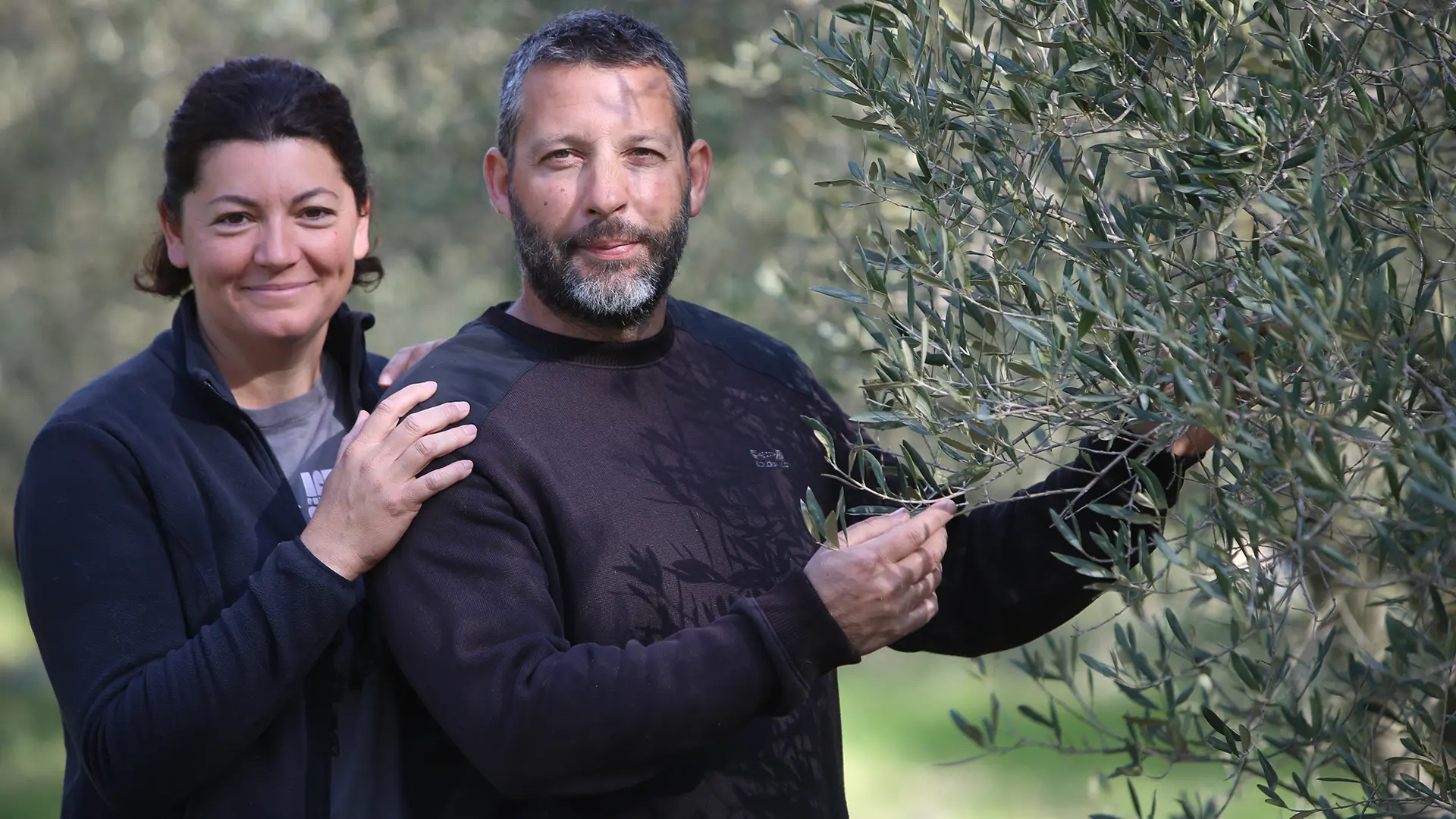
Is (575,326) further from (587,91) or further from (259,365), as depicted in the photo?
(259,365)

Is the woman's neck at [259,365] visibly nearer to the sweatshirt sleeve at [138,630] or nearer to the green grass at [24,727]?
the sweatshirt sleeve at [138,630]

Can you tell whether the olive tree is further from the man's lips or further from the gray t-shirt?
the gray t-shirt

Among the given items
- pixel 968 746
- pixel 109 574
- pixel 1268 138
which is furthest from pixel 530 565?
pixel 968 746

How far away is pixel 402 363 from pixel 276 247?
536mm

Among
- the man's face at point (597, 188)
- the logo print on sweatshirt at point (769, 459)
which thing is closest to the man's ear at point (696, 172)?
the man's face at point (597, 188)

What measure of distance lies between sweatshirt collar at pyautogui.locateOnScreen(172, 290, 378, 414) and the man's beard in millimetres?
594

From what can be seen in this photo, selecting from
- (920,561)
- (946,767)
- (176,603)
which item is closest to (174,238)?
(176,603)

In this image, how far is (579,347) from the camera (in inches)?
128

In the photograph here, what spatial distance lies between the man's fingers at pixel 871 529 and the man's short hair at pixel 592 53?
1.13 m

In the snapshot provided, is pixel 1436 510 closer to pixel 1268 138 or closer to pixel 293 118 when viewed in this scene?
pixel 1268 138

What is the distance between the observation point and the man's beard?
3.20 metres

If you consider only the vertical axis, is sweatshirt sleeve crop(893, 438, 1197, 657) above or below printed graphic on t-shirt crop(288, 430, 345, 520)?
below

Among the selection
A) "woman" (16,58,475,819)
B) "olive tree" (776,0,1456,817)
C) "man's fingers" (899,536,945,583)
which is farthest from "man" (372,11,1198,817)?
"olive tree" (776,0,1456,817)

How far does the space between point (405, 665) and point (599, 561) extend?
1.44 ft
